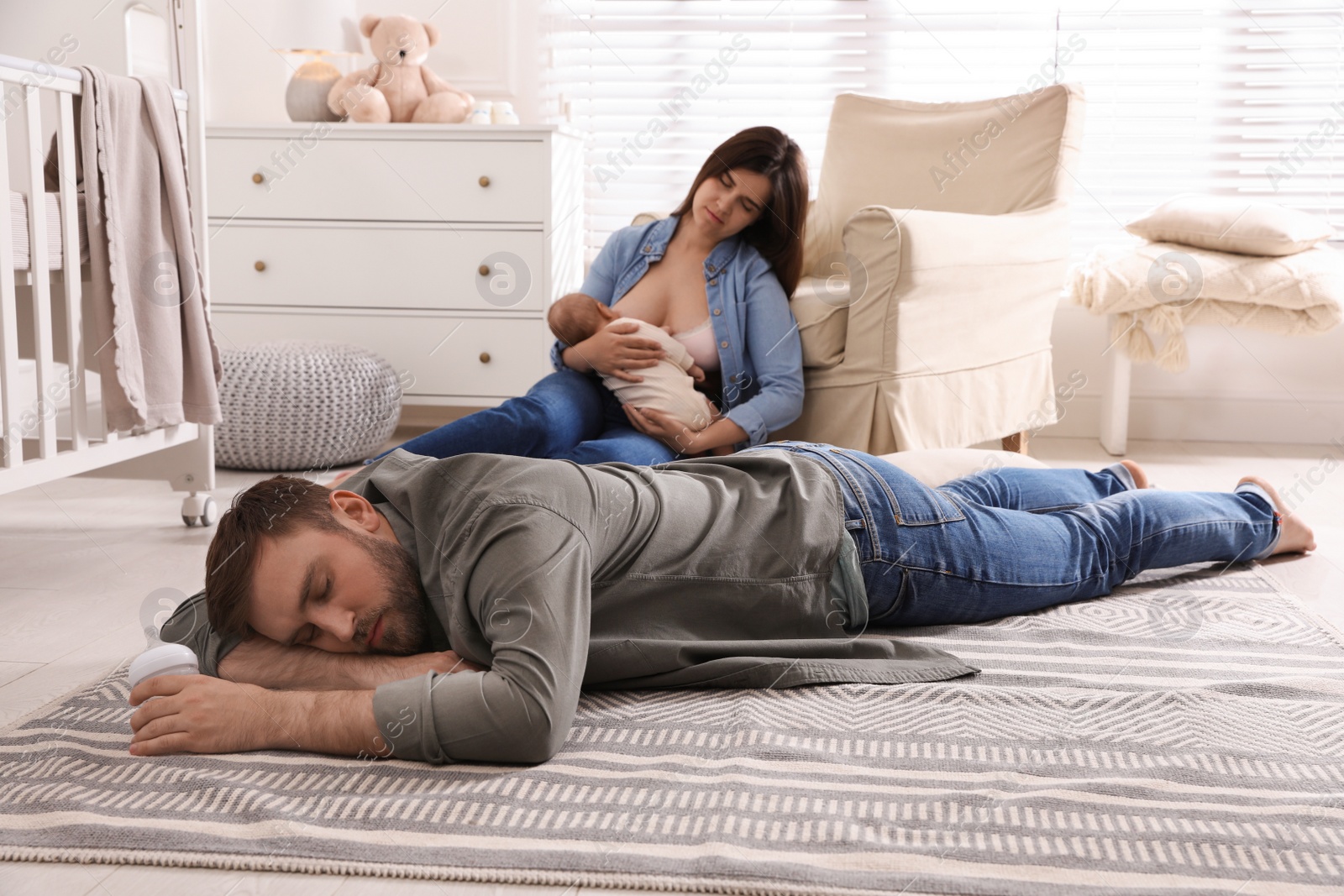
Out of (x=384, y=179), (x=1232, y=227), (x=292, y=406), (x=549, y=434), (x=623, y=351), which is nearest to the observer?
(x=549, y=434)

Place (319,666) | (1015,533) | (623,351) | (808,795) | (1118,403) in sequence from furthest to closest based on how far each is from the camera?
(1118,403) < (623,351) < (1015,533) < (319,666) < (808,795)

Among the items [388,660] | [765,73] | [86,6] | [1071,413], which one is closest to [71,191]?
[86,6]

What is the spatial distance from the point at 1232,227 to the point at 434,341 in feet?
6.85

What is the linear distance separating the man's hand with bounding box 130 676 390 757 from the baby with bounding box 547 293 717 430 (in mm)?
1023

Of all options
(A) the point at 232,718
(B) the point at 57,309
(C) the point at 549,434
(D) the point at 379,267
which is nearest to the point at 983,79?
(D) the point at 379,267

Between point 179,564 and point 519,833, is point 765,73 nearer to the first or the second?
point 179,564

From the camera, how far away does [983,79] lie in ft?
10.9

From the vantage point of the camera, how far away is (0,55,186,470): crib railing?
1650 mm

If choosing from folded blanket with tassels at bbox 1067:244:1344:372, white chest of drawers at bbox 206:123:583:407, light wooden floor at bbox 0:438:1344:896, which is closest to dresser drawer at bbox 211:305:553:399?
white chest of drawers at bbox 206:123:583:407

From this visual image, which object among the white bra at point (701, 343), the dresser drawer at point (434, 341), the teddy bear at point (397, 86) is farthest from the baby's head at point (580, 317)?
the teddy bear at point (397, 86)

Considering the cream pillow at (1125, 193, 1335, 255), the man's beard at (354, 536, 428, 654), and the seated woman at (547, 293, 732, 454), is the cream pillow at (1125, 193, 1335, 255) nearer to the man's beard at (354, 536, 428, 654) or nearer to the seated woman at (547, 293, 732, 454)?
the seated woman at (547, 293, 732, 454)

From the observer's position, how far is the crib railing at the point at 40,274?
1650mm

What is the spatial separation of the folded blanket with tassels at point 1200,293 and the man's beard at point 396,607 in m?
2.29

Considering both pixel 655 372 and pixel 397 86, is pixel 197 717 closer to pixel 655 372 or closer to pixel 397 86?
pixel 655 372
